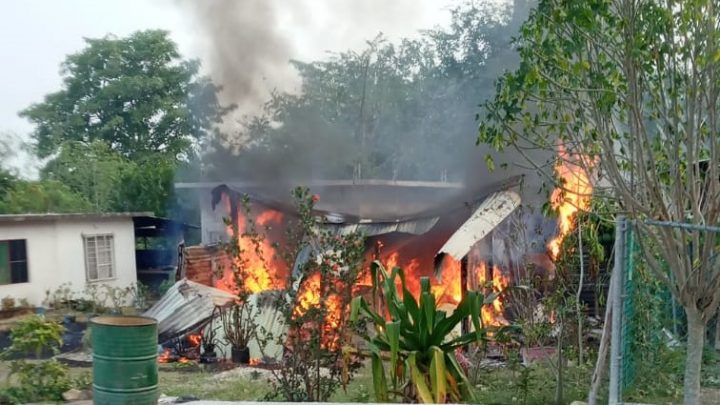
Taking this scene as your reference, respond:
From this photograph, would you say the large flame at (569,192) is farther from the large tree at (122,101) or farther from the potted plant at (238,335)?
the large tree at (122,101)

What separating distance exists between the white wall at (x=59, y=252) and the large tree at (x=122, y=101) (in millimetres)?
8845

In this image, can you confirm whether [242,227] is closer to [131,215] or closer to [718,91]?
[131,215]

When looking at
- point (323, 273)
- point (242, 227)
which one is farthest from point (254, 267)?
point (323, 273)

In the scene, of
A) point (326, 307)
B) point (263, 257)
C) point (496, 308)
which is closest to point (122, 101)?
point (263, 257)

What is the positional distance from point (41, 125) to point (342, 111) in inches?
596

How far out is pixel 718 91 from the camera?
384cm

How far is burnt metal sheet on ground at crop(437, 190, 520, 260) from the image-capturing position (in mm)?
10234

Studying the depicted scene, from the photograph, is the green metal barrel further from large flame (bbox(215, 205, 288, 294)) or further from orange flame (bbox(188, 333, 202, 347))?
large flame (bbox(215, 205, 288, 294))

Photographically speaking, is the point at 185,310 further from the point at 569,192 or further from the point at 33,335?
the point at 569,192

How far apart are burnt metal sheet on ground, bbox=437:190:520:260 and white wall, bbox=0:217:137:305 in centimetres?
1028

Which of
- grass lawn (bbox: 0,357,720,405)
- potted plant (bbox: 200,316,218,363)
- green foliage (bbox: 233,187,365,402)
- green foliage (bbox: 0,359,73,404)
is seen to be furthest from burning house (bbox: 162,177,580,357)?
green foliage (bbox: 0,359,73,404)

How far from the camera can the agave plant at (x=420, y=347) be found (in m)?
5.19

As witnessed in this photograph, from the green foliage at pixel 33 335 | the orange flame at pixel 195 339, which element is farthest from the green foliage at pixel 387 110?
the green foliage at pixel 33 335

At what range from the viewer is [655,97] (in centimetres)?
407
